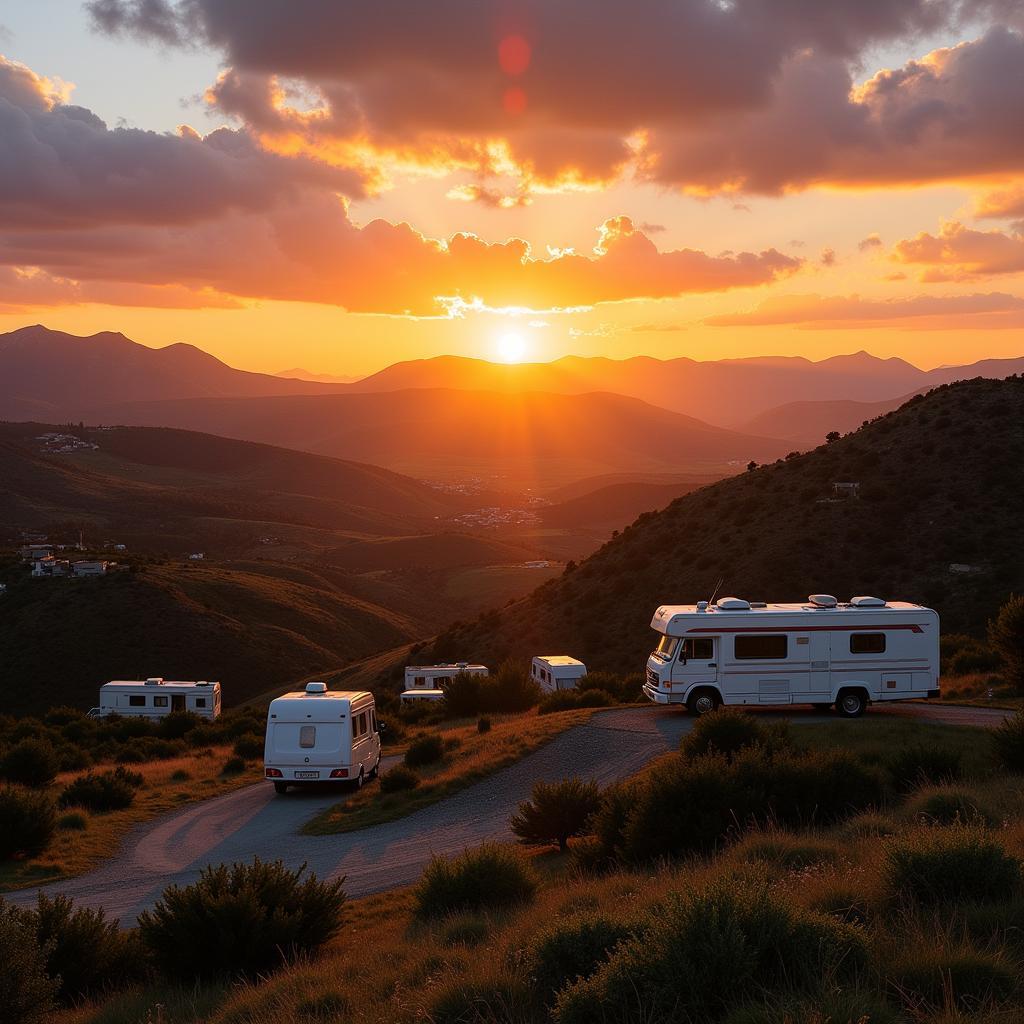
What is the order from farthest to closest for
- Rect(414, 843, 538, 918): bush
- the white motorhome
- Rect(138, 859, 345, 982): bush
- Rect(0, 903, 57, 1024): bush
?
the white motorhome
Rect(414, 843, 538, 918): bush
Rect(138, 859, 345, 982): bush
Rect(0, 903, 57, 1024): bush

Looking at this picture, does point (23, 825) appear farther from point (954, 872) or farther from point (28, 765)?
point (954, 872)

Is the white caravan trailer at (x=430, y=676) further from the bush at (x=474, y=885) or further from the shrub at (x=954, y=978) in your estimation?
the shrub at (x=954, y=978)

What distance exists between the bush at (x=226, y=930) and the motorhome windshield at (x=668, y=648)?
1510cm

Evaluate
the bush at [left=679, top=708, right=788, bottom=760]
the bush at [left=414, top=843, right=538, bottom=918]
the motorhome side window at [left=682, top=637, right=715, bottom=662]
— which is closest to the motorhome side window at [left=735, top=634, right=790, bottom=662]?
the motorhome side window at [left=682, top=637, right=715, bottom=662]

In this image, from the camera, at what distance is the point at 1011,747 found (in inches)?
666

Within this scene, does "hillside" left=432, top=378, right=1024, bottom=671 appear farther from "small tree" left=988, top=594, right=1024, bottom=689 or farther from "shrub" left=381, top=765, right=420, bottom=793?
"shrub" left=381, top=765, right=420, bottom=793

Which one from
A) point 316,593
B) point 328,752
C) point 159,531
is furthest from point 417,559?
point 328,752

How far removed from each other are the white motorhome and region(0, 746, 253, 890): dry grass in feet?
51.7

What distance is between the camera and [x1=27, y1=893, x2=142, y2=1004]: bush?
10906mm

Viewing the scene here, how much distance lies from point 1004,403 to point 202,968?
6431 cm

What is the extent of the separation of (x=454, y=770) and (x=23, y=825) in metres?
9.17

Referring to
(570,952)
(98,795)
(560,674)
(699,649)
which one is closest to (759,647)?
(699,649)

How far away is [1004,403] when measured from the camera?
212 feet

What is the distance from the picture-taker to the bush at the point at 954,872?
27.5ft
